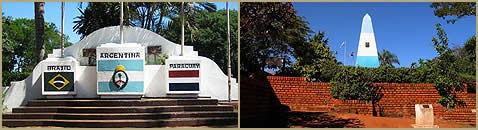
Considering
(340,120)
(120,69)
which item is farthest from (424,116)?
(120,69)

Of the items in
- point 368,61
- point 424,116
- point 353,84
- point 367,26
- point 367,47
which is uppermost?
point 367,26

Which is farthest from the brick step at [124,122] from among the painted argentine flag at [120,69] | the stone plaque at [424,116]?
the stone plaque at [424,116]

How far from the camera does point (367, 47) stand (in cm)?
1625

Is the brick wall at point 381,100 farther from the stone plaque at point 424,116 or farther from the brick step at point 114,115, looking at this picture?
the stone plaque at point 424,116

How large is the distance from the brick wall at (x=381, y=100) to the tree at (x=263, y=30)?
2470mm

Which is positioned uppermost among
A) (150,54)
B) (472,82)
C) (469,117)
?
(150,54)

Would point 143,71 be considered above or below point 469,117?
above

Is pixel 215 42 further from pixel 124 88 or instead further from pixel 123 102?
pixel 123 102

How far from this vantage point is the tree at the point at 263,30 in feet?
21.9

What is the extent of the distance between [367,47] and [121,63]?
35.0 ft

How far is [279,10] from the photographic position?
7.04m

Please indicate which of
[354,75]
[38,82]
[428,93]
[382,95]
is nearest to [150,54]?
[38,82]

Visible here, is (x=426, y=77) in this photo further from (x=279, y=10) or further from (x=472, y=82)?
(x=279, y=10)

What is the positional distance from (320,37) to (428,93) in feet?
12.5
